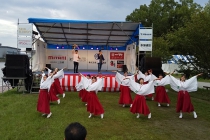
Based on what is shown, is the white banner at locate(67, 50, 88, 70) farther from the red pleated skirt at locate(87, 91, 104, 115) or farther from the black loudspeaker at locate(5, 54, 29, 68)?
the red pleated skirt at locate(87, 91, 104, 115)

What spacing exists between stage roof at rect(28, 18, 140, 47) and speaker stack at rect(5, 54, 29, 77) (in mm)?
2424

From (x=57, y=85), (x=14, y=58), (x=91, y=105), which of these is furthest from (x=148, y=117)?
(x=14, y=58)

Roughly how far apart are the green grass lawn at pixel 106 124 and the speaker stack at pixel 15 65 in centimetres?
297

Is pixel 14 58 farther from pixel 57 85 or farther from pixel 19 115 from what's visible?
pixel 19 115

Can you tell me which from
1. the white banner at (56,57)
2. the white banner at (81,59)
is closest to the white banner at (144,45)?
the white banner at (81,59)

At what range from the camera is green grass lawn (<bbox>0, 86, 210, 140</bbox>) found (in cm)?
612

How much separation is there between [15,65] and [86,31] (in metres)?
6.26

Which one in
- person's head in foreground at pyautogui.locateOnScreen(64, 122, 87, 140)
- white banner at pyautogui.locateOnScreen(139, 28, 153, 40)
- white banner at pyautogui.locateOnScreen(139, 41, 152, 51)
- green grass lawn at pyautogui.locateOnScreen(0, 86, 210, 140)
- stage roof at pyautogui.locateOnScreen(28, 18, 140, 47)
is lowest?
green grass lawn at pyautogui.locateOnScreen(0, 86, 210, 140)

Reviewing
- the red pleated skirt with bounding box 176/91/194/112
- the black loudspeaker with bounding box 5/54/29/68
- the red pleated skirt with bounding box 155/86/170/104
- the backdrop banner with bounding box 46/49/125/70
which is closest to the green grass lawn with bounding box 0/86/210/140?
the red pleated skirt with bounding box 176/91/194/112

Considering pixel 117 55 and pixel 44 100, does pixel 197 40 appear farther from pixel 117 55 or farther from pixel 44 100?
pixel 44 100

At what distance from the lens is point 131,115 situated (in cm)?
841

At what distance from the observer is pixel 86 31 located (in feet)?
56.7

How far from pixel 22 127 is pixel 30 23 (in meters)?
8.12

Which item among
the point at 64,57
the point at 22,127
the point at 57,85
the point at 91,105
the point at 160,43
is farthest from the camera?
the point at 160,43
